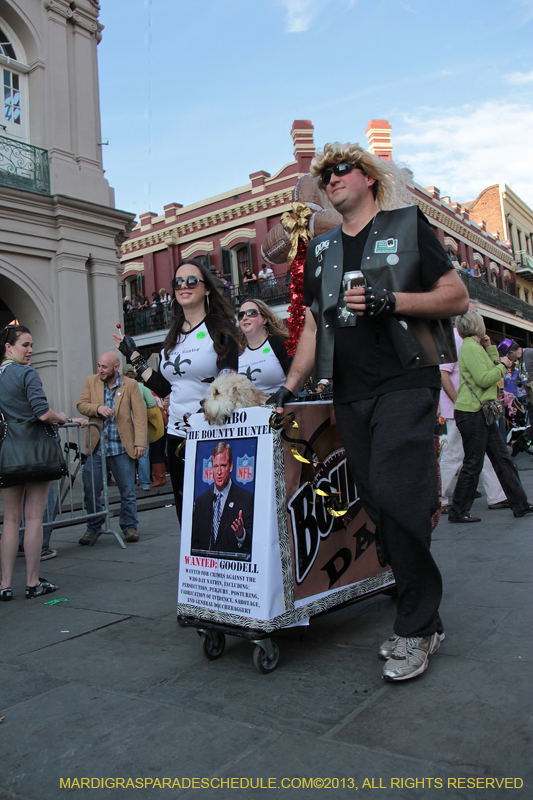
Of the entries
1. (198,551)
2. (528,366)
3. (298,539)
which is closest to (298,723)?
(298,539)

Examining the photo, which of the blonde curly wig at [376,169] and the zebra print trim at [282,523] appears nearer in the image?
the zebra print trim at [282,523]

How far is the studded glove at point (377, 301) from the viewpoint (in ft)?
7.97

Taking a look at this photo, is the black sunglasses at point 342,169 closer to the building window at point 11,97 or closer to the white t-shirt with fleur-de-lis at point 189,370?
the white t-shirt with fleur-de-lis at point 189,370

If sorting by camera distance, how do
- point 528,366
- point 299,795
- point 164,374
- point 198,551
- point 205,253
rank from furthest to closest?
point 205,253 < point 528,366 < point 164,374 < point 198,551 < point 299,795

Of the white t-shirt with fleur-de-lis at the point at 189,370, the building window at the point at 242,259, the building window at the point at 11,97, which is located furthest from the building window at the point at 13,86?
the building window at the point at 242,259

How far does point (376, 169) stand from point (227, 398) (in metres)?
1.27

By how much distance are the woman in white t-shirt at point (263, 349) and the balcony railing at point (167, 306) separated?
18.7 meters

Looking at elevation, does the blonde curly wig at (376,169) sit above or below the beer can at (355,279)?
above

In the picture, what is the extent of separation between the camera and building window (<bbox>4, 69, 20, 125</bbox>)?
12.9m

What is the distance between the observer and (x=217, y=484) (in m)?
2.98

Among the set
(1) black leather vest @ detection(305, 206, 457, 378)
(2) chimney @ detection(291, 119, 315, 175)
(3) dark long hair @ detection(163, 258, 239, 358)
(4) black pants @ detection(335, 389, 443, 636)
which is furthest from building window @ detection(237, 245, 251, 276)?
(4) black pants @ detection(335, 389, 443, 636)

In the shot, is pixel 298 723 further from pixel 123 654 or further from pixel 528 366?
pixel 528 366

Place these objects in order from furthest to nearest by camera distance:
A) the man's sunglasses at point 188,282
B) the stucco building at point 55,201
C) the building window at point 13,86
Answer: the building window at point 13,86 → the stucco building at point 55,201 → the man's sunglasses at point 188,282

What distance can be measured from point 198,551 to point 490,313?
1156 inches
